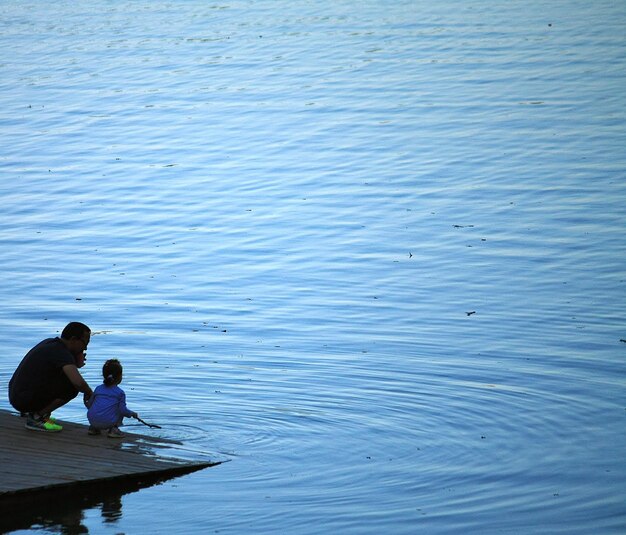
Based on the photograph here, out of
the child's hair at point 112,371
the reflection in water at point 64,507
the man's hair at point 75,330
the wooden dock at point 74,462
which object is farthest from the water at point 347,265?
the man's hair at point 75,330

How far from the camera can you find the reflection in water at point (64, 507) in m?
10.2

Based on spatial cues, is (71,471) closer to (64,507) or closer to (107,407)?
(64,507)

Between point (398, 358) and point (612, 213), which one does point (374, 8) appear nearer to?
point (612, 213)

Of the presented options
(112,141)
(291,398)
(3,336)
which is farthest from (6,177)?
(291,398)

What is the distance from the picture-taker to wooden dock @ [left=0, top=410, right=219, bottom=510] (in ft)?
34.4

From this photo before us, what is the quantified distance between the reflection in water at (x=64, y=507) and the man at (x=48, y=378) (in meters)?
1.31

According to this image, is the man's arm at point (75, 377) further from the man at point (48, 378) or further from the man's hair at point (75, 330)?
the man's hair at point (75, 330)

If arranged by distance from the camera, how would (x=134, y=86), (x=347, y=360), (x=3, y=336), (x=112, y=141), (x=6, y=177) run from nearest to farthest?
(x=347, y=360) → (x=3, y=336) → (x=6, y=177) → (x=112, y=141) → (x=134, y=86)

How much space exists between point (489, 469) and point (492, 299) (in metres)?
5.73

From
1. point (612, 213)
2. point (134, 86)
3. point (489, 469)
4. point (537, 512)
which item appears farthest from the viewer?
point (134, 86)

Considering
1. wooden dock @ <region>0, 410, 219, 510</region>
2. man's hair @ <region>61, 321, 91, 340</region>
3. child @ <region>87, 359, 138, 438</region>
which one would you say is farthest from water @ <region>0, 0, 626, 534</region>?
man's hair @ <region>61, 321, 91, 340</region>

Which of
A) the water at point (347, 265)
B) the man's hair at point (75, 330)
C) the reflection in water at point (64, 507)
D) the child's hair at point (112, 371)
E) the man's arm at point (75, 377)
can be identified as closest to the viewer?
the reflection in water at point (64, 507)

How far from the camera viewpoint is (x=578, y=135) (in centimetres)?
2647

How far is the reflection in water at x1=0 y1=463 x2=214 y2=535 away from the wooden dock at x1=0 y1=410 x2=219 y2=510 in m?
0.02
